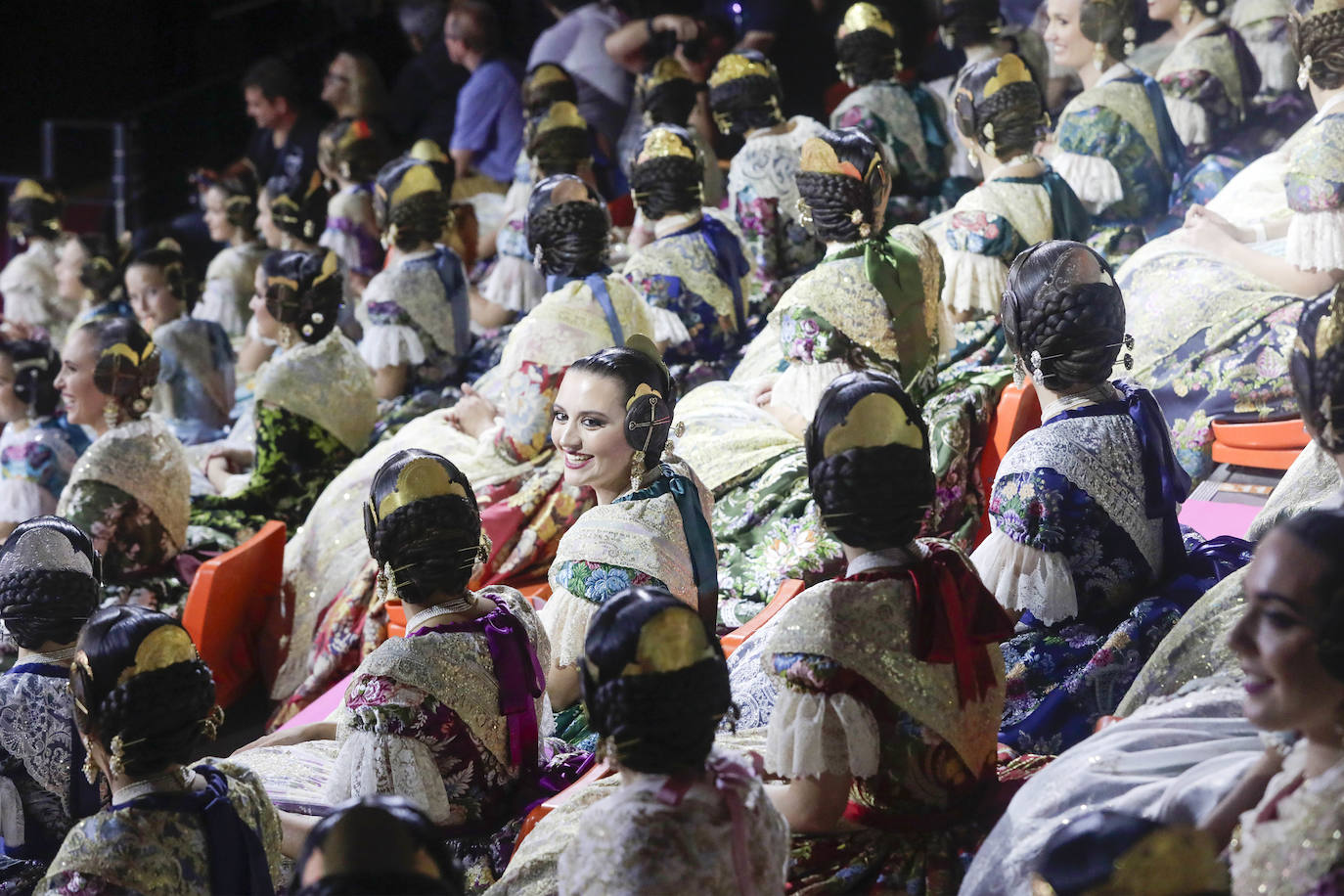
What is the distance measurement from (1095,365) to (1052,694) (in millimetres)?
559

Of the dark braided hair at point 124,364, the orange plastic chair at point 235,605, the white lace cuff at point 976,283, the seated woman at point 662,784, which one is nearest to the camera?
the seated woman at point 662,784

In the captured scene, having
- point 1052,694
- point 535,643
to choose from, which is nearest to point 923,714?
point 1052,694

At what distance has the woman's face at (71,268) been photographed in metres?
7.90

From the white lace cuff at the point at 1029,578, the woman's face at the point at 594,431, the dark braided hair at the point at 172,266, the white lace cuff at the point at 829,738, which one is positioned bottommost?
the white lace cuff at the point at 829,738

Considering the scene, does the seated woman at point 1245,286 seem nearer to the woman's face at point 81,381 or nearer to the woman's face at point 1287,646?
the woman's face at point 1287,646

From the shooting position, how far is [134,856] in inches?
80.4

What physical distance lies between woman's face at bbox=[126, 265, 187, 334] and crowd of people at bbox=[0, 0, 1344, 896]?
0.02m

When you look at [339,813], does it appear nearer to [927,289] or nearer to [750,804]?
[750,804]

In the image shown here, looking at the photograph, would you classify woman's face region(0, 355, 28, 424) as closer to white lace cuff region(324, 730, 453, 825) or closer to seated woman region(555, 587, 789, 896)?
white lace cuff region(324, 730, 453, 825)

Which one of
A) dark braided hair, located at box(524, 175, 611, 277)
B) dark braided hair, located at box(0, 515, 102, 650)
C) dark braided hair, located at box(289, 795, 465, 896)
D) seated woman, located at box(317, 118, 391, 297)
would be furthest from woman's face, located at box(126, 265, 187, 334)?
dark braided hair, located at box(289, 795, 465, 896)

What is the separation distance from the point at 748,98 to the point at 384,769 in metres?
3.76

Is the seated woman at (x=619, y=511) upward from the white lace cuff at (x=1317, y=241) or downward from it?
downward

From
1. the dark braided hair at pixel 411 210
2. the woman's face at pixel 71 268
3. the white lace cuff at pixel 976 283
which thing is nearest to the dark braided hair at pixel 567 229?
the white lace cuff at pixel 976 283

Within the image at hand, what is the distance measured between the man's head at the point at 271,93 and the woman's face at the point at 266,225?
833 mm
